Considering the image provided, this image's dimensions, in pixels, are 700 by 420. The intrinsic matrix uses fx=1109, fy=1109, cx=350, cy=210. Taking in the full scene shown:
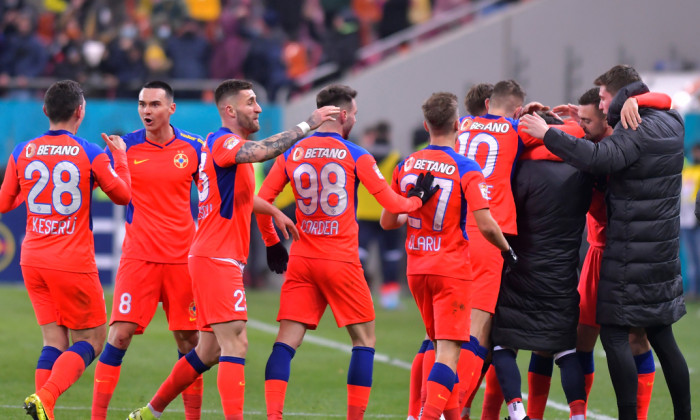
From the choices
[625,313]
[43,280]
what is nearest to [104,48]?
[43,280]

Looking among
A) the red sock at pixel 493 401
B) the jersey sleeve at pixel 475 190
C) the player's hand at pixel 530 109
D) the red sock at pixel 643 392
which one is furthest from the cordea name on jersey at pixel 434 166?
the red sock at pixel 643 392

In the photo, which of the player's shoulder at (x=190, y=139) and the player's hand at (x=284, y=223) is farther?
the player's shoulder at (x=190, y=139)

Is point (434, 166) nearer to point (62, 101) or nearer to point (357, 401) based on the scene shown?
point (357, 401)

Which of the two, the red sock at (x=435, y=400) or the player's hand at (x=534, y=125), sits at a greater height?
the player's hand at (x=534, y=125)

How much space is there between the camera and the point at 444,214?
691 cm

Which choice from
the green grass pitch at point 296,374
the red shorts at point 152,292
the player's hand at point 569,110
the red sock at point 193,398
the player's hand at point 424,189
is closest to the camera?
the player's hand at point 424,189

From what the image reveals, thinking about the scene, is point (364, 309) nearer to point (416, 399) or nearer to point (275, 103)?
point (416, 399)

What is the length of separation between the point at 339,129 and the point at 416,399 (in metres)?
1.88

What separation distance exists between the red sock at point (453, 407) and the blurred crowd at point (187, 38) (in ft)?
41.3

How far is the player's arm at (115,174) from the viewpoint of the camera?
23.0ft

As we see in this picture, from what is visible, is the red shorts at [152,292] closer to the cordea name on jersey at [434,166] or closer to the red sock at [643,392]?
the cordea name on jersey at [434,166]

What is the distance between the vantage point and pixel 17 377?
9641mm

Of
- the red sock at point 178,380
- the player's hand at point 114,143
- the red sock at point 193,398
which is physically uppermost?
the player's hand at point 114,143

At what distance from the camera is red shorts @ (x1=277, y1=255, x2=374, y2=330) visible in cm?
694
